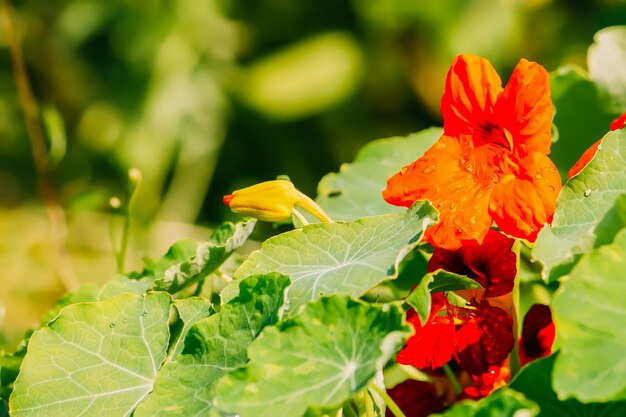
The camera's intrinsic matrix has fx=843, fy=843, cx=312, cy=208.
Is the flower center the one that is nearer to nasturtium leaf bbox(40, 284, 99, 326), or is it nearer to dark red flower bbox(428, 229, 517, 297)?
dark red flower bbox(428, 229, 517, 297)

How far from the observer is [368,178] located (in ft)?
2.53

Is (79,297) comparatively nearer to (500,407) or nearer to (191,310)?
(191,310)

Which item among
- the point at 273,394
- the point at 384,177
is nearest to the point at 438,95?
the point at 384,177

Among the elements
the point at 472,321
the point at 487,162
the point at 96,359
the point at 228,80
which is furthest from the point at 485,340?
the point at 228,80

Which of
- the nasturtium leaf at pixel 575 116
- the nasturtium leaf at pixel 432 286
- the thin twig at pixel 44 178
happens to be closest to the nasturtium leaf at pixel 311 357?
the nasturtium leaf at pixel 432 286

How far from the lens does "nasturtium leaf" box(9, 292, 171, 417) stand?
0.52 metres

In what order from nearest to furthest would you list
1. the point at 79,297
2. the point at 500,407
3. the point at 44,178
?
the point at 500,407
the point at 79,297
the point at 44,178

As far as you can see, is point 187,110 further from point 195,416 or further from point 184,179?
point 195,416

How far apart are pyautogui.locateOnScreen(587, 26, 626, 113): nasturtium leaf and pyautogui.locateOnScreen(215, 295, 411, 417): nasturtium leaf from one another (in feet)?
1.28

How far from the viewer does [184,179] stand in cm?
210

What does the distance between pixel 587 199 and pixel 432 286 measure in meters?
0.10

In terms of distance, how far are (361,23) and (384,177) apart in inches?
56.8

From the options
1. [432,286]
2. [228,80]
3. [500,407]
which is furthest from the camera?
[228,80]

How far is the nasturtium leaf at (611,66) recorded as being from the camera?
2.37ft
